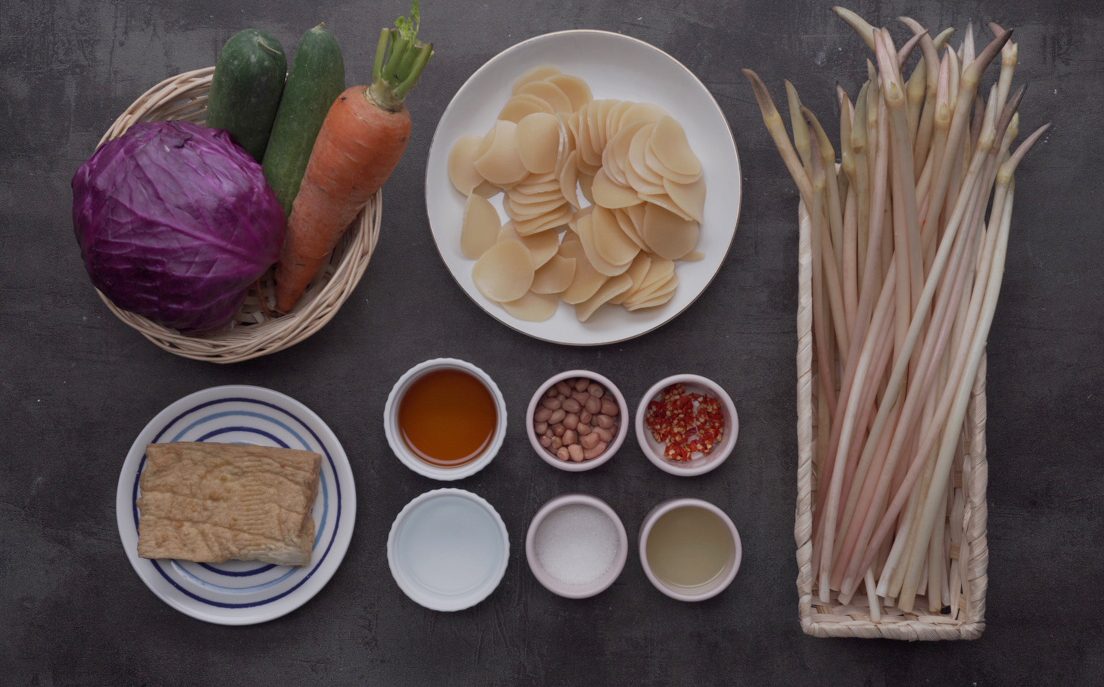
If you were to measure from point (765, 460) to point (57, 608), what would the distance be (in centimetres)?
141

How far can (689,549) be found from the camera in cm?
148

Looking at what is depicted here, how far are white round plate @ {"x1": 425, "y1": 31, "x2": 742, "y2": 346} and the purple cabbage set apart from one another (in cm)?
35

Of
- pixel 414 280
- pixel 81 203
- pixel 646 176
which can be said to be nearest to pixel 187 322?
pixel 81 203

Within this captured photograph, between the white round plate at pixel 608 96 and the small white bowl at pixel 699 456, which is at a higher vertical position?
the white round plate at pixel 608 96

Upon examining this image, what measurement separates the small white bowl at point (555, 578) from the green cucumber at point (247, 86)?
83 cm

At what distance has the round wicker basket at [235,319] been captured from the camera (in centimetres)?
134

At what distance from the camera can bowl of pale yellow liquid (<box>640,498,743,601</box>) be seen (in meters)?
1.45

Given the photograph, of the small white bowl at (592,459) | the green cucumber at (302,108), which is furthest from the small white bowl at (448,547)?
the green cucumber at (302,108)

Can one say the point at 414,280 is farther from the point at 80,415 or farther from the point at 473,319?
the point at 80,415

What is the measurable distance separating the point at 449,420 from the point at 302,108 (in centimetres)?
61

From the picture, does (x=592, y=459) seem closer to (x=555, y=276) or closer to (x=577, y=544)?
(x=577, y=544)

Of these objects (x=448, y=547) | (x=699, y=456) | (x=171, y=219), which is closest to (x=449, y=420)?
(x=448, y=547)

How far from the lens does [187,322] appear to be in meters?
1.27

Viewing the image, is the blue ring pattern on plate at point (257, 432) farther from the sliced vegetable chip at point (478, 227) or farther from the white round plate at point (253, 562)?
the sliced vegetable chip at point (478, 227)
